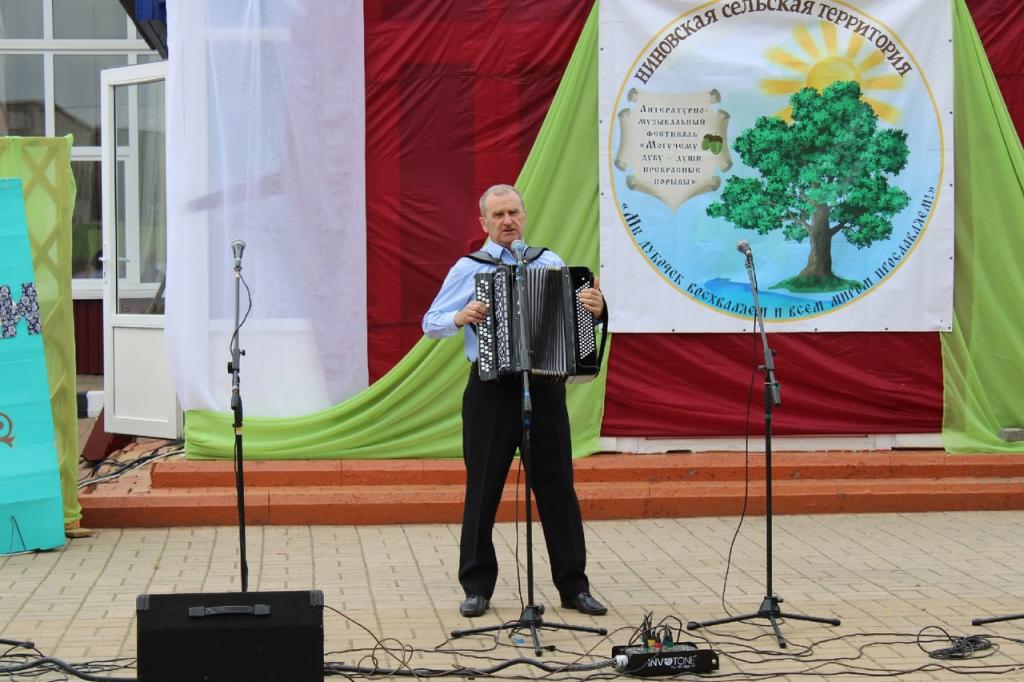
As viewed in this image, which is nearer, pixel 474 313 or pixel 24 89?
pixel 474 313

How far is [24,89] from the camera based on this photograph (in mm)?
14586

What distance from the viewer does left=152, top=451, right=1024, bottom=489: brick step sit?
8531 mm

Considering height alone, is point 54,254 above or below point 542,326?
above

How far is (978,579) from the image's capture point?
6.97m

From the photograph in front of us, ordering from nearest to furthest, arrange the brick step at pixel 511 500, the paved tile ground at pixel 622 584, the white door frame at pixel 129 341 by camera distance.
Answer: the paved tile ground at pixel 622 584 < the brick step at pixel 511 500 < the white door frame at pixel 129 341

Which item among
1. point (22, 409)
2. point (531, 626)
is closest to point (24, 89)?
point (22, 409)

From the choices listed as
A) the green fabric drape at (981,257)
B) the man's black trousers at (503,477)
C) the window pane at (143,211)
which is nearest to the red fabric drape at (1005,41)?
the green fabric drape at (981,257)

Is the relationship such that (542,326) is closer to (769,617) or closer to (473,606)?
(473,606)

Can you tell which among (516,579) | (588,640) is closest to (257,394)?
(516,579)

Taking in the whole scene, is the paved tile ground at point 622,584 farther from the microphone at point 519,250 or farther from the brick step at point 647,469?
the microphone at point 519,250

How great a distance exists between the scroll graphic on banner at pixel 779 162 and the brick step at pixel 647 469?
843 millimetres

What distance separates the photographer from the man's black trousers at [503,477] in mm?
6285

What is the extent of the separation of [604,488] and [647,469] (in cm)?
33

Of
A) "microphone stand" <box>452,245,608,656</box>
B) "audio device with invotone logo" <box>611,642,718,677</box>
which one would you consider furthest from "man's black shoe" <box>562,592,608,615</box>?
"audio device with invotone logo" <box>611,642,718,677</box>
